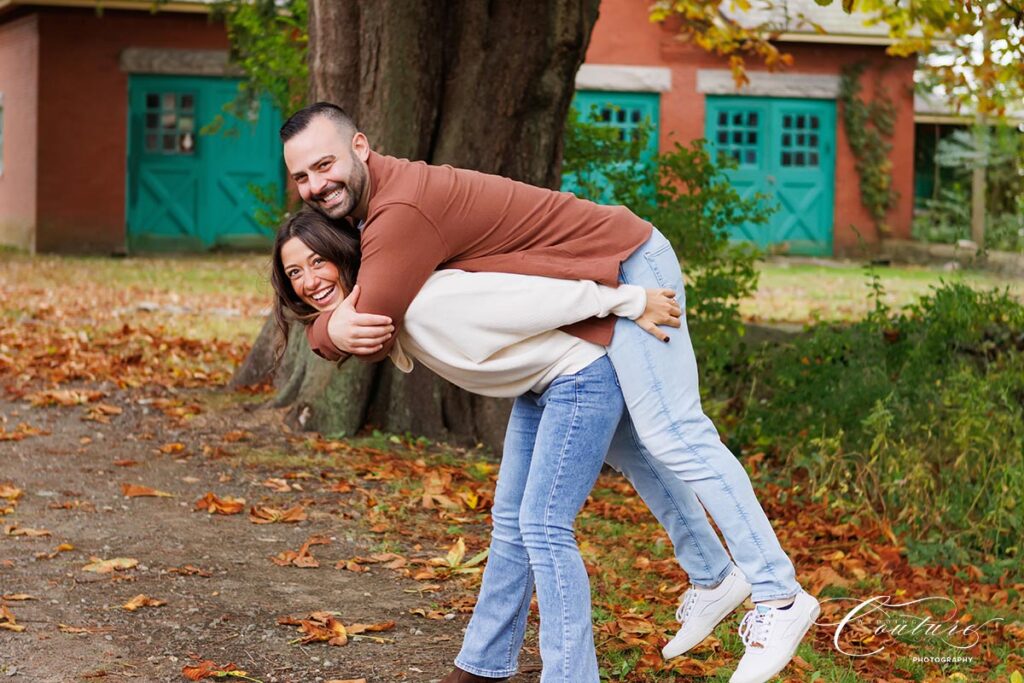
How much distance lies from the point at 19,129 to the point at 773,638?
2077 cm

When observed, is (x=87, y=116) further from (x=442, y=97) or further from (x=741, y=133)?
(x=442, y=97)

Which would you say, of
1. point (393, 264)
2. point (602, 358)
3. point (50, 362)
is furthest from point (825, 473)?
point (50, 362)

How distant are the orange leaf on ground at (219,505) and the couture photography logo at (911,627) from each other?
272cm

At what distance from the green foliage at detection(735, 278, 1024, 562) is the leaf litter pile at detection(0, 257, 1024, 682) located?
26cm

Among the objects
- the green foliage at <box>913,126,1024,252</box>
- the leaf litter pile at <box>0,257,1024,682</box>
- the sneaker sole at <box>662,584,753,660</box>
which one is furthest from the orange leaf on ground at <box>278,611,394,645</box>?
the green foliage at <box>913,126,1024,252</box>

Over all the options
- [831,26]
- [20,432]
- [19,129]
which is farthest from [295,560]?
[831,26]

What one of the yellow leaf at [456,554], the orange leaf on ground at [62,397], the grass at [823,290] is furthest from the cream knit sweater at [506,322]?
the grass at [823,290]

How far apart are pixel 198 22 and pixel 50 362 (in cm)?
1288

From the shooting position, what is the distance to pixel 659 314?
3.62 m

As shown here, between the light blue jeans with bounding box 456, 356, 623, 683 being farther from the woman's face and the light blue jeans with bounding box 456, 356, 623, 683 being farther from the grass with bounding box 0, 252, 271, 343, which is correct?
the grass with bounding box 0, 252, 271, 343

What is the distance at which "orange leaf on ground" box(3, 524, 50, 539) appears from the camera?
568cm

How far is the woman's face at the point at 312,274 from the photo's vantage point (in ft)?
11.9

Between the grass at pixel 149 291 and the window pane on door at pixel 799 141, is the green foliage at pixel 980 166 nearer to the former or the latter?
the window pane on door at pixel 799 141

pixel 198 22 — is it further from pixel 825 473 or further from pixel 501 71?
pixel 825 473
